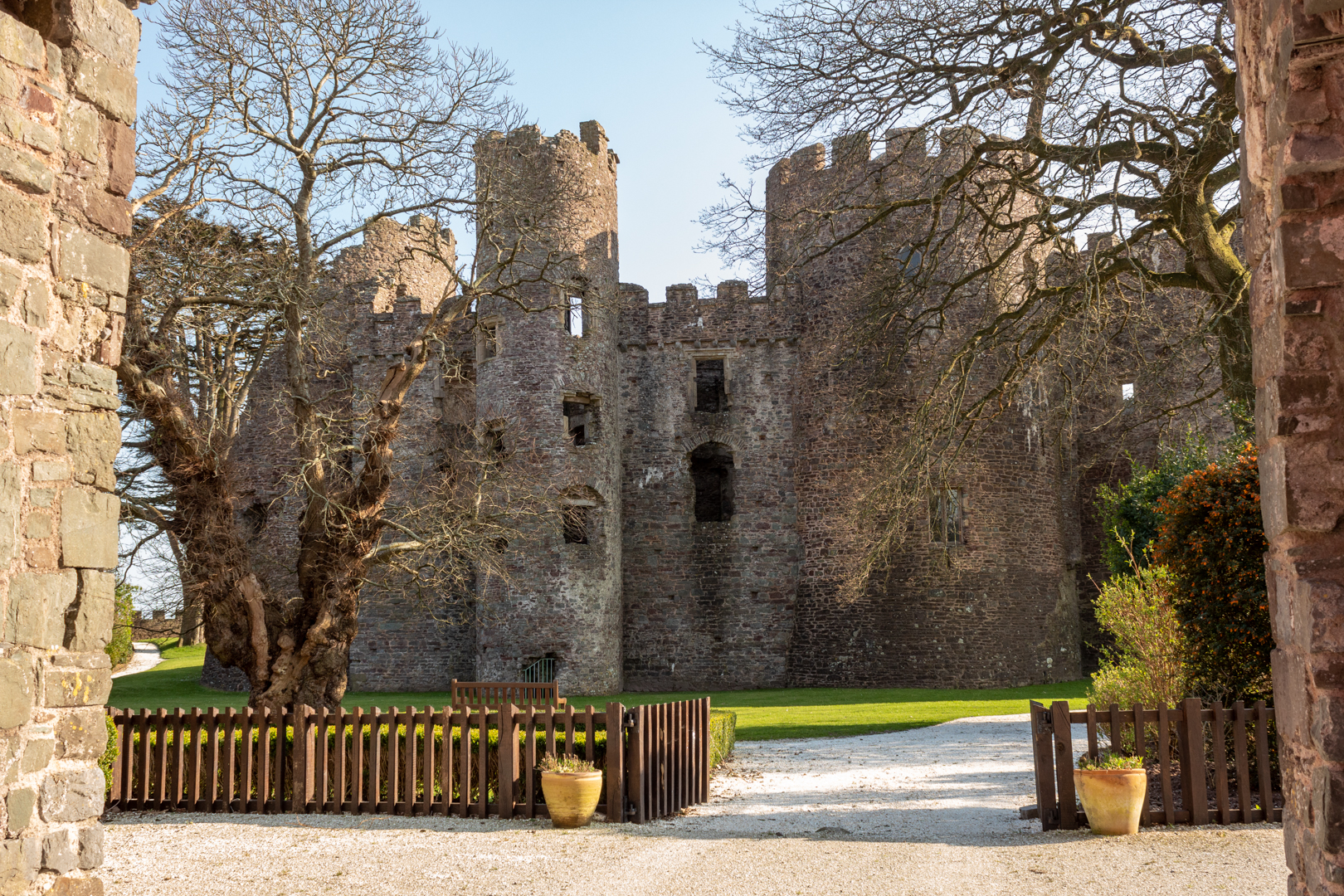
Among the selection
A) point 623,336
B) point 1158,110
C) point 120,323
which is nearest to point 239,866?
point 120,323

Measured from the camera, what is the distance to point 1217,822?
7922 millimetres

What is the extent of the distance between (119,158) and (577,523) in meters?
17.6

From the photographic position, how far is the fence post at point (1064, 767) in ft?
25.9

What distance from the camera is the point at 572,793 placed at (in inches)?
334

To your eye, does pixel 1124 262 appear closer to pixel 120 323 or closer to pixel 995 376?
pixel 120 323

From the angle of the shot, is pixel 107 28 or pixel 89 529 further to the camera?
pixel 107 28

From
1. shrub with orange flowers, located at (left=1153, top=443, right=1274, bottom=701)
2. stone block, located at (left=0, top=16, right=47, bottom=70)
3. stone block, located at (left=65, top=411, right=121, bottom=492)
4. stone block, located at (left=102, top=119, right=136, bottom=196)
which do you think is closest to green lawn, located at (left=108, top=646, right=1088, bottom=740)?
shrub with orange flowers, located at (left=1153, top=443, right=1274, bottom=701)

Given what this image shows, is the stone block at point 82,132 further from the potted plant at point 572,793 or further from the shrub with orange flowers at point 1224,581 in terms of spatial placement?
the shrub with orange flowers at point 1224,581

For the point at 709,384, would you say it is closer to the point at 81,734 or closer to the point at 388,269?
the point at 388,269

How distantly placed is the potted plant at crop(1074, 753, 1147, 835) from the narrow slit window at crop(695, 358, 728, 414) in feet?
60.7

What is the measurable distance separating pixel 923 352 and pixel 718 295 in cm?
508

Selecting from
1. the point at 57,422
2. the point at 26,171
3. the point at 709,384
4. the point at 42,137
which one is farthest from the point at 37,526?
the point at 709,384

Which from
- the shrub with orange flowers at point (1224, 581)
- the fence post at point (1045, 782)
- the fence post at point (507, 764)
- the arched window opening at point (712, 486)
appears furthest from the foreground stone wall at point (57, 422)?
the arched window opening at point (712, 486)

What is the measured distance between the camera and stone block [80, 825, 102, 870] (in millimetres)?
4617
